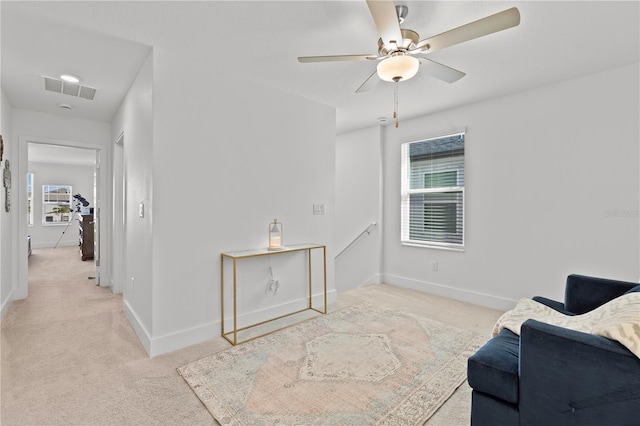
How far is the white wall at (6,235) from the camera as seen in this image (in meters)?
3.24

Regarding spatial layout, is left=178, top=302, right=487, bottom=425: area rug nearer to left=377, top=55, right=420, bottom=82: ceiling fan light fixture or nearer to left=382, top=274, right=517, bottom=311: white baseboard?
left=382, top=274, right=517, bottom=311: white baseboard

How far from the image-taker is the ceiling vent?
310 centimetres

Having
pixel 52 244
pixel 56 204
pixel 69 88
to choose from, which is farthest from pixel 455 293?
pixel 56 204

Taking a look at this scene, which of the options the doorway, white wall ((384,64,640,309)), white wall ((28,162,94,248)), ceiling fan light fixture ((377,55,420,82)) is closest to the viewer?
ceiling fan light fixture ((377,55,420,82))

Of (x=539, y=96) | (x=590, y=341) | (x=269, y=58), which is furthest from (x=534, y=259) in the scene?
(x=269, y=58)

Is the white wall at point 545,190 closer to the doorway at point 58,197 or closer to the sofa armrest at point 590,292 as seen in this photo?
the sofa armrest at point 590,292

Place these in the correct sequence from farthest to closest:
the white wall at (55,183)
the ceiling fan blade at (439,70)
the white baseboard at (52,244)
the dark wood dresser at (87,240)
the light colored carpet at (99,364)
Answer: the white wall at (55,183)
the white baseboard at (52,244)
the dark wood dresser at (87,240)
the ceiling fan blade at (439,70)
the light colored carpet at (99,364)

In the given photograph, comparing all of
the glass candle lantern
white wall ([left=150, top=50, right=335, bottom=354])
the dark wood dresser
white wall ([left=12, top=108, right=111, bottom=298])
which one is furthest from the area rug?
the dark wood dresser

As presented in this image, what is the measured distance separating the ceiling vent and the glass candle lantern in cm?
234

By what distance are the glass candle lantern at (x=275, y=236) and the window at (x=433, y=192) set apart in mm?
2160

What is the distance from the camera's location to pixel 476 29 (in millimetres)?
1704

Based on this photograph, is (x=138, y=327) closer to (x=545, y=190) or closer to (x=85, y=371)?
(x=85, y=371)

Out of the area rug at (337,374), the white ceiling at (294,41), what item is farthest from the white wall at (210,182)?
the area rug at (337,374)

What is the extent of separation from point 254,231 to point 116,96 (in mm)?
2206
